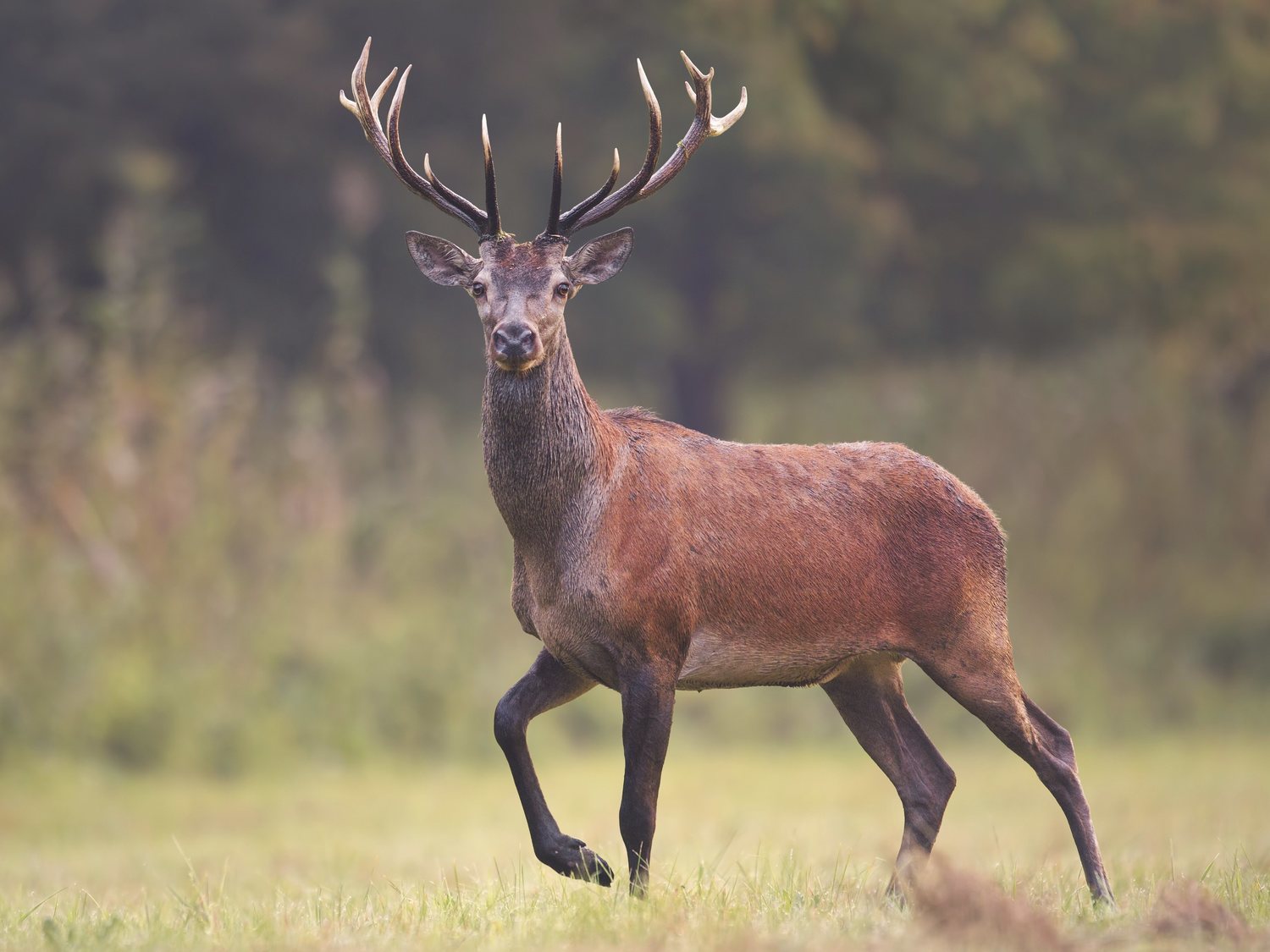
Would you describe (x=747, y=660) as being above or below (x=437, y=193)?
below

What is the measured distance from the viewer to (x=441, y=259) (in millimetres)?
7020

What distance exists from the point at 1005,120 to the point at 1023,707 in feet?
36.7

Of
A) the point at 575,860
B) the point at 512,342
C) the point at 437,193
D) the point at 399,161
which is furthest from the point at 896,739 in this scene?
the point at 399,161

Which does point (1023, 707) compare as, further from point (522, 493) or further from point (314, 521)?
point (314, 521)

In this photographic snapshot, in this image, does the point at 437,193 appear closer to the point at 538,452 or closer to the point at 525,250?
the point at 525,250

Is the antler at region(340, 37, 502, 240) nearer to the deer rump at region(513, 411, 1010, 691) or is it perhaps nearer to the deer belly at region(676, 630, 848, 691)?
the deer rump at region(513, 411, 1010, 691)

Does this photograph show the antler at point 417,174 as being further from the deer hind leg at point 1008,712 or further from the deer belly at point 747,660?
the deer hind leg at point 1008,712

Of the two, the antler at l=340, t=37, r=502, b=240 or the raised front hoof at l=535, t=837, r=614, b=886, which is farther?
the antler at l=340, t=37, r=502, b=240

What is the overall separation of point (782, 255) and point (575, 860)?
38.5ft

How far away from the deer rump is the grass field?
819 mm

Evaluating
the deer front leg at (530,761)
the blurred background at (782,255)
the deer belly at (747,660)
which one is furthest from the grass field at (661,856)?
the blurred background at (782,255)

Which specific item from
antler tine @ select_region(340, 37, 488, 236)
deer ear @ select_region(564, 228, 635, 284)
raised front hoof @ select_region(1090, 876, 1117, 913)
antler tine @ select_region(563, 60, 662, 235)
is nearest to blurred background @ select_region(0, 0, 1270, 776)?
antler tine @ select_region(340, 37, 488, 236)

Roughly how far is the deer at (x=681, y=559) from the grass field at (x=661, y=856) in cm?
44

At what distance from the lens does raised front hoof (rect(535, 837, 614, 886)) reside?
20.9 ft
